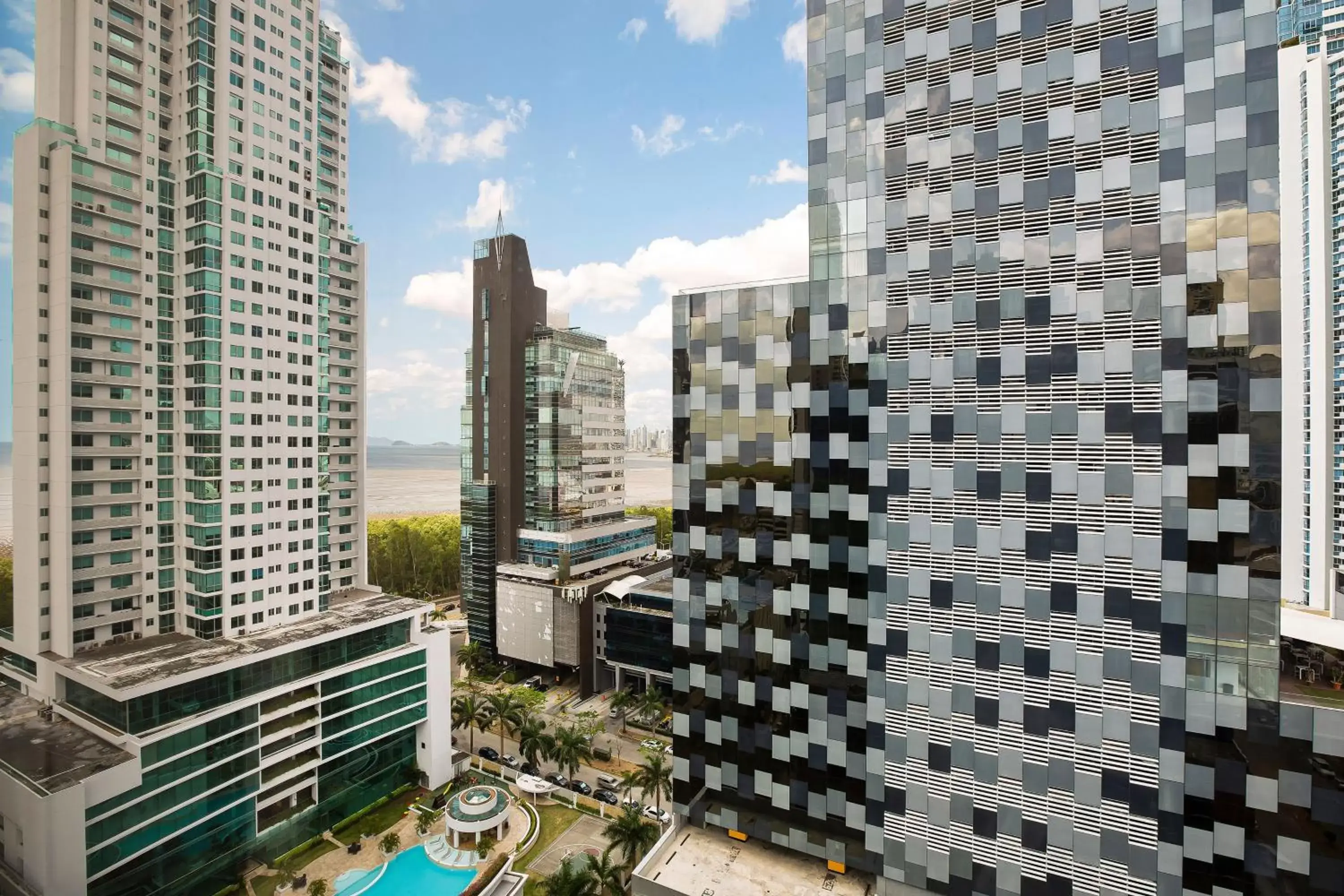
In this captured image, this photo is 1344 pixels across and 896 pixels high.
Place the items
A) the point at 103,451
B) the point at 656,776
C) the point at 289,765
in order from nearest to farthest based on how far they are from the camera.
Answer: the point at 103,451, the point at 289,765, the point at 656,776

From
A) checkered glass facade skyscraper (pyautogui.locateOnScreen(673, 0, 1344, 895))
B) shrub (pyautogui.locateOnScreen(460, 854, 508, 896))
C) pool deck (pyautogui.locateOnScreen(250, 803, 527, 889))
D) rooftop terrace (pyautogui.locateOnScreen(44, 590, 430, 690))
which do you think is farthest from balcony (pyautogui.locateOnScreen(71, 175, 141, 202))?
shrub (pyautogui.locateOnScreen(460, 854, 508, 896))

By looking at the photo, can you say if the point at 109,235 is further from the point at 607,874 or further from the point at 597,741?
the point at 597,741

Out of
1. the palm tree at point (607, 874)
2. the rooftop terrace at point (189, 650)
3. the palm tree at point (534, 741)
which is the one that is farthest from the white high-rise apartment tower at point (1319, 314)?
the rooftop terrace at point (189, 650)

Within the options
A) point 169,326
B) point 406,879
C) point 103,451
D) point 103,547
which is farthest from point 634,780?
point 169,326

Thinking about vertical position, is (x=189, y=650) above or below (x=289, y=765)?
above

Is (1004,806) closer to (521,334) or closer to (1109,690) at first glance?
(1109,690)

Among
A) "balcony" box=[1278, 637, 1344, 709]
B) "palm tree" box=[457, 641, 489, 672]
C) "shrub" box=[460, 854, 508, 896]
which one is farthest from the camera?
"palm tree" box=[457, 641, 489, 672]

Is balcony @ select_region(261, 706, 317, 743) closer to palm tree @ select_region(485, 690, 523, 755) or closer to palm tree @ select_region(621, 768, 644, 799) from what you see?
palm tree @ select_region(485, 690, 523, 755)
